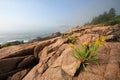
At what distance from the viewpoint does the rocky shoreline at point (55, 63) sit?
6.28m

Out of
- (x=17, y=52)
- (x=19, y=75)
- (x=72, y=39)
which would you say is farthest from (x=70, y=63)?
(x=17, y=52)

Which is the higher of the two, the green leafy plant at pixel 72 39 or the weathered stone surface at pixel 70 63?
the green leafy plant at pixel 72 39

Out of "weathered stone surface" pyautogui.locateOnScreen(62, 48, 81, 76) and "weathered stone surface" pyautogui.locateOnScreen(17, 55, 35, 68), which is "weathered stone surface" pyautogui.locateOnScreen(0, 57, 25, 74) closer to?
"weathered stone surface" pyautogui.locateOnScreen(17, 55, 35, 68)

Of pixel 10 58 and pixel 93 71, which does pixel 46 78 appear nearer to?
pixel 93 71

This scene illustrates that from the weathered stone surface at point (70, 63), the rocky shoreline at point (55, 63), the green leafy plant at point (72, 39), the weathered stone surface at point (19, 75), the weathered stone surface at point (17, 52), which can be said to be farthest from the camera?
the green leafy plant at point (72, 39)

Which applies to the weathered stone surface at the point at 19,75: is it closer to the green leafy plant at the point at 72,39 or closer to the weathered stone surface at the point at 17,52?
the weathered stone surface at the point at 17,52

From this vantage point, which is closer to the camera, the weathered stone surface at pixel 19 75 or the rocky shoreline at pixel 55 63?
the rocky shoreline at pixel 55 63

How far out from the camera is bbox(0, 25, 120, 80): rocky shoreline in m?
6.28

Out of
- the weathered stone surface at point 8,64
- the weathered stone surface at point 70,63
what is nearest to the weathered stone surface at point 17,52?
the weathered stone surface at point 8,64

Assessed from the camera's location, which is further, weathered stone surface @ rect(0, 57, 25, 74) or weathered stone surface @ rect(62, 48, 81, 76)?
weathered stone surface @ rect(0, 57, 25, 74)

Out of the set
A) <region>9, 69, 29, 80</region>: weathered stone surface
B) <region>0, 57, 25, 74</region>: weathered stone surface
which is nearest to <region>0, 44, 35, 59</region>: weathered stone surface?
<region>0, 57, 25, 74</region>: weathered stone surface

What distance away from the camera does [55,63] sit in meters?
8.12

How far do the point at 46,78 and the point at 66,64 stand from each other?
3.80 ft

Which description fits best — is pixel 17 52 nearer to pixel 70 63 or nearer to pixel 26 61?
pixel 26 61
